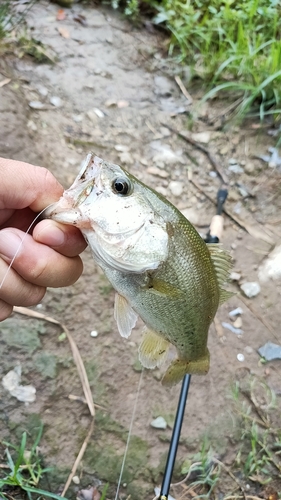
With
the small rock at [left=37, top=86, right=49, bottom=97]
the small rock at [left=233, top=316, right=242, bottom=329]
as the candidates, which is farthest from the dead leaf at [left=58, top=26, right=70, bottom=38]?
the small rock at [left=233, top=316, right=242, bottom=329]

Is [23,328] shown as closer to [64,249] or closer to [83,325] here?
[83,325]

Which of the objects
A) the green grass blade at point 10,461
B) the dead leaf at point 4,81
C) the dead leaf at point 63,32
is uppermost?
the dead leaf at point 63,32

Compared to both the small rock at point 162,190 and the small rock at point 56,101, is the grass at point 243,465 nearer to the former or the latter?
the small rock at point 162,190

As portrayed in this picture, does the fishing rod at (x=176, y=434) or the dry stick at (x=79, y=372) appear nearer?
the fishing rod at (x=176, y=434)


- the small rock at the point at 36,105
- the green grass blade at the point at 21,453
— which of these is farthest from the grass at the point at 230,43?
the green grass blade at the point at 21,453

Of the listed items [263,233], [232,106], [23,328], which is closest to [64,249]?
[23,328]

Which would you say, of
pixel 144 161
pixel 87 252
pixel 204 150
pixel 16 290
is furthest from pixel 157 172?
pixel 16 290

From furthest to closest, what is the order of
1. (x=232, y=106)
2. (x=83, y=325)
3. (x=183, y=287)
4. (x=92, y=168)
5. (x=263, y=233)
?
A: (x=232, y=106) → (x=263, y=233) → (x=83, y=325) → (x=183, y=287) → (x=92, y=168)
